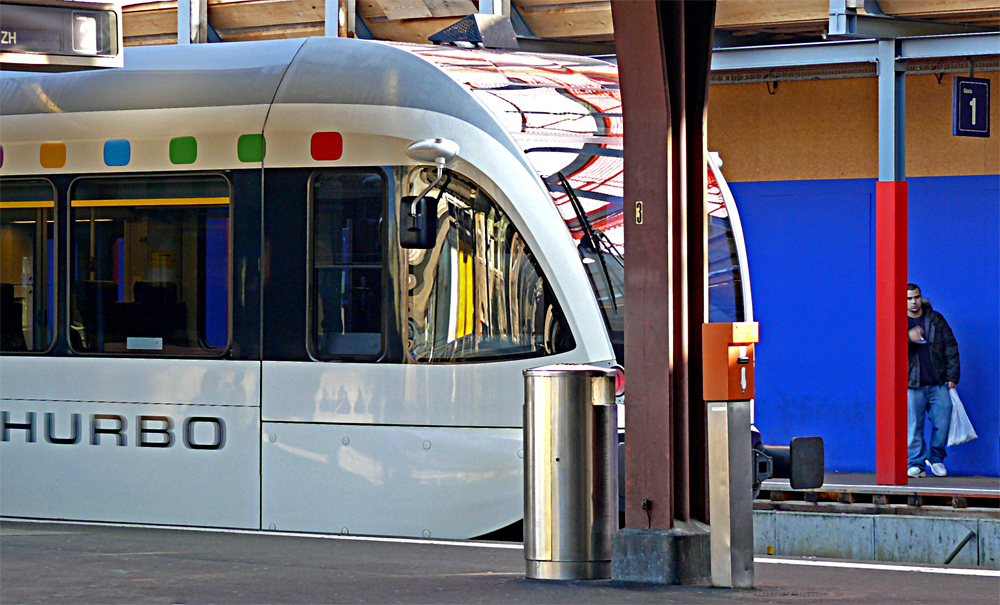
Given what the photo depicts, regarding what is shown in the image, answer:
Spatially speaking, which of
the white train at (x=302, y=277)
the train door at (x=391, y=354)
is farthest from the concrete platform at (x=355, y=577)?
the white train at (x=302, y=277)

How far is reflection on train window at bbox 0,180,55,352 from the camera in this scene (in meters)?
9.08

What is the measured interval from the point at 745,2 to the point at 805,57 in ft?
2.47

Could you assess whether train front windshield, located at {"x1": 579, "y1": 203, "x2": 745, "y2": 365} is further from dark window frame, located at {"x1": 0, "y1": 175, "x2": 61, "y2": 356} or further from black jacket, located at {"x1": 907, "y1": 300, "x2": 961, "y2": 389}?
black jacket, located at {"x1": 907, "y1": 300, "x2": 961, "y2": 389}

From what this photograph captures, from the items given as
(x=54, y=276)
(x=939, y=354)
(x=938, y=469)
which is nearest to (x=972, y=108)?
(x=939, y=354)

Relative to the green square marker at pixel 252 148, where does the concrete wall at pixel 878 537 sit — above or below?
below

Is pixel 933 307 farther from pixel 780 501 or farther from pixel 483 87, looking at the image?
pixel 483 87

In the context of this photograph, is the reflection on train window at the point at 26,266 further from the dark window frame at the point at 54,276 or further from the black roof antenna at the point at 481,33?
the black roof antenna at the point at 481,33

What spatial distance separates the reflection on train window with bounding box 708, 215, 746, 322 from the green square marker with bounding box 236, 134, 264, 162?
2.79 meters

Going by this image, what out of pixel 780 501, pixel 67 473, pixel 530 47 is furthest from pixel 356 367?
pixel 530 47

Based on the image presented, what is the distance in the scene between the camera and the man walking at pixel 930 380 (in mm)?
13547

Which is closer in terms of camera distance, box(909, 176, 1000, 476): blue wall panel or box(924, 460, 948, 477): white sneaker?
box(924, 460, 948, 477): white sneaker

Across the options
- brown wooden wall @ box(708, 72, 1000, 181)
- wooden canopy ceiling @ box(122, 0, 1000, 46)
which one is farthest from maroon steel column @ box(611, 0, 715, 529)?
brown wooden wall @ box(708, 72, 1000, 181)

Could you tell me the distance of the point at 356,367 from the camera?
8414 mm

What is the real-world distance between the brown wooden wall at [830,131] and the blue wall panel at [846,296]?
145mm
